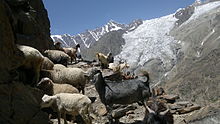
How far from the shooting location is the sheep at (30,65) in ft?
40.7

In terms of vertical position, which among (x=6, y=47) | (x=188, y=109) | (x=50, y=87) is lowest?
(x=188, y=109)

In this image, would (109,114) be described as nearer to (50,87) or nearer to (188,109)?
(50,87)

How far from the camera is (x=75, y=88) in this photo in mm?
15250

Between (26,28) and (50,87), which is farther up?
(26,28)

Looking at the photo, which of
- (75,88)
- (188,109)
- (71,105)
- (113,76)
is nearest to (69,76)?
(75,88)

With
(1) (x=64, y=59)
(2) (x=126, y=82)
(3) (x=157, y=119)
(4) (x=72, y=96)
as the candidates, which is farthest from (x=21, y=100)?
(1) (x=64, y=59)

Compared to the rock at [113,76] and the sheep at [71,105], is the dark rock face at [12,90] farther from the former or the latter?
the rock at [113,76]

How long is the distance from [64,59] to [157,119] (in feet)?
32.9

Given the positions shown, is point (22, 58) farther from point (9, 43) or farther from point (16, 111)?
point (16, 111)

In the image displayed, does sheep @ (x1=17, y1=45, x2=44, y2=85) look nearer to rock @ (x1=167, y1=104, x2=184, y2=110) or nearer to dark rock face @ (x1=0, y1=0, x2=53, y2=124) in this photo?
dark rock face @ (x1=0, y1=0, x2=53, y2=124)

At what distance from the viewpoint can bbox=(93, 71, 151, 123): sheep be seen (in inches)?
585

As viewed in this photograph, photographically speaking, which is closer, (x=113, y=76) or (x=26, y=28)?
(x=26, y=28)

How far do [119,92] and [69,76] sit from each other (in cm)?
305

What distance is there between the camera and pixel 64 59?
830 inches
